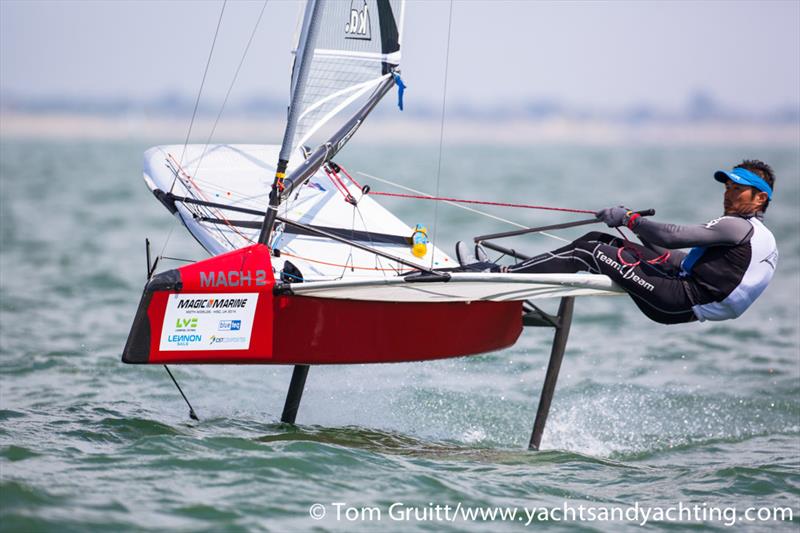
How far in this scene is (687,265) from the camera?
16.2ft

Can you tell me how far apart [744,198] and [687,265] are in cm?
42

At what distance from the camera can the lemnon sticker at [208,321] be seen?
4695 millimetres

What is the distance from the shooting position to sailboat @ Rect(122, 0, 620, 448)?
4719mm

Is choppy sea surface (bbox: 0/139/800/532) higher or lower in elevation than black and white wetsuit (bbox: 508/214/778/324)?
lower

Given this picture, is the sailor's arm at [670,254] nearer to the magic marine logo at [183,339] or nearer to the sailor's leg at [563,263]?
the sailor's leg at [563,263]

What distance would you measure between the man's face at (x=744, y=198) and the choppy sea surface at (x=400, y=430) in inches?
52.2

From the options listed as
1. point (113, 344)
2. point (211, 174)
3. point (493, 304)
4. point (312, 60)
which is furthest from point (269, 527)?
point (113, 344)

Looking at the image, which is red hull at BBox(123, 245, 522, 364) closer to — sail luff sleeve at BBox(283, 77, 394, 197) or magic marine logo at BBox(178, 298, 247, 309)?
magic marine logo at BBox(178, 298, 247, 309)

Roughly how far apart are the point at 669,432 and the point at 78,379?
3.84 meters

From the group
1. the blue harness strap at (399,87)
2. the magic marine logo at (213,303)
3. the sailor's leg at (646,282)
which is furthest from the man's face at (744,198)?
the magic marine logo at (213,303)

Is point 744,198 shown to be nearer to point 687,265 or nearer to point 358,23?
point 687,265

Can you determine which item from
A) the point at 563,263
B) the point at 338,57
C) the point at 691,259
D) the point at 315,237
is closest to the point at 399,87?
the point at 338,57

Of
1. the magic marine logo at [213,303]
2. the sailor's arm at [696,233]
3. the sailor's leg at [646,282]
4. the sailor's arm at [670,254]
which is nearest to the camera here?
the sailor's arm at [696,233]

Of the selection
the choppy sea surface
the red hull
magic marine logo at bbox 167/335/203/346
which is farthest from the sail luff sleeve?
the choppy sea surface
